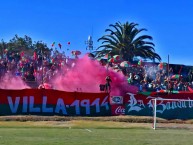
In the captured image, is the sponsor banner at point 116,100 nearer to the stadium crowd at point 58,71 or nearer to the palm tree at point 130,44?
Result: the stadium crowd at point 58,71

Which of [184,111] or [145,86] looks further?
[145,86]

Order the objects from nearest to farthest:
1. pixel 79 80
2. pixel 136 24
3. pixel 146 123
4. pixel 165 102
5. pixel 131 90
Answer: pixel 146 123
pixel 165 102
pixel 131 90
pixel 79 80
pixel 136 24

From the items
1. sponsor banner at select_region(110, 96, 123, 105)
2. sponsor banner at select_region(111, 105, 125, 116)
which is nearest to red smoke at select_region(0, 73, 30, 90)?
sponsor banner at select_region(110, 96, 123, 105)

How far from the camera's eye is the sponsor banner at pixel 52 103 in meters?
27.0

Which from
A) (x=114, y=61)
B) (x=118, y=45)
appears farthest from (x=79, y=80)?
(x=118, y=45)

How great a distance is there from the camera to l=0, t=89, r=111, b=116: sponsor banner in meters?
27.0

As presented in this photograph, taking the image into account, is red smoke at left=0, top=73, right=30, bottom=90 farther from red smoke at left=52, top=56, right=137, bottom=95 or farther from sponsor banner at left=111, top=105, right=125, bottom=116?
sponsor banner at left=111, top=105, right=125, bottom=116

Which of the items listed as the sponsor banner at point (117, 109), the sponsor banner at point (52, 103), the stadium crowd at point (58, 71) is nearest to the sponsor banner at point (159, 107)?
the sponsor banner at point (117, 109)

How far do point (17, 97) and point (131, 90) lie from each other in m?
10.1

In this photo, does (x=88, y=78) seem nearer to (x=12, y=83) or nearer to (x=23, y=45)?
(x=12, y=83)

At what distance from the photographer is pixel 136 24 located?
64.0m

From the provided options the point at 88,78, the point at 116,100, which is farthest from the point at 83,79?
the point at 116,100

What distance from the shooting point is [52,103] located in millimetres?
27656

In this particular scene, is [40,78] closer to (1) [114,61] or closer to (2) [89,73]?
(2) [89,73]
